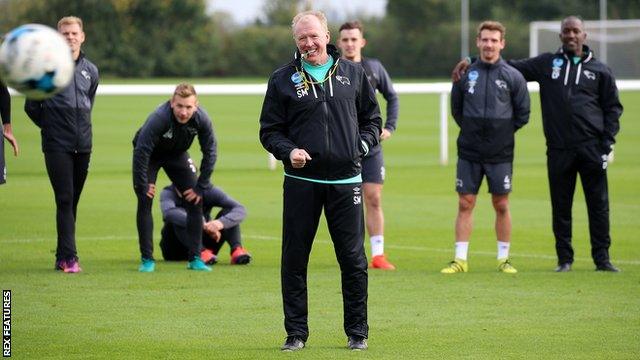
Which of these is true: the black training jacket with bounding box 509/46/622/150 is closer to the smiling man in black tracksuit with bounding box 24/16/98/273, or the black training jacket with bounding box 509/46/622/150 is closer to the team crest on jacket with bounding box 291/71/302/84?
the smiling man in black tracksuit with bounding box 24/16/98/273

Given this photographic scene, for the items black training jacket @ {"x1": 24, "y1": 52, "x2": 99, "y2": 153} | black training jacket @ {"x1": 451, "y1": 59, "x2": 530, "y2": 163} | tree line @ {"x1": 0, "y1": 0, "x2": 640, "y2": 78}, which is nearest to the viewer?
black training jacket @ {"x1": 24, "y1": 52, "x2": 99, "y2": 153}

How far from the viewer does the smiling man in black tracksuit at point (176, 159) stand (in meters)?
12.1

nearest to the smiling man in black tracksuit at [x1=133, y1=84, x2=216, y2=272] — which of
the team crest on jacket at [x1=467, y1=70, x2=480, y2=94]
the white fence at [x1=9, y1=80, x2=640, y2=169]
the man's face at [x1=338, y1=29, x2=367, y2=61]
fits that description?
the man's face at [x1=338, y1=29, x2=367, y2=61]

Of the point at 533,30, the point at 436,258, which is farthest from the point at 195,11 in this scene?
the point at 436,258

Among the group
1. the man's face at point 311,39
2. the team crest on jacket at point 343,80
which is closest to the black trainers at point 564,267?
the team crest on jacket at point 343,80

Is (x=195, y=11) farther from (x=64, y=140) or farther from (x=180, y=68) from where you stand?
(x=64, y=140)

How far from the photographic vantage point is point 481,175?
12.5 meters

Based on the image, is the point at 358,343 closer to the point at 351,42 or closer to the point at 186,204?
the point at 186,204

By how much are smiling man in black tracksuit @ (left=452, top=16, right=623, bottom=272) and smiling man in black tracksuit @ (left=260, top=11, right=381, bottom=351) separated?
4014 mm

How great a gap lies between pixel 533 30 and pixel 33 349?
29361mm

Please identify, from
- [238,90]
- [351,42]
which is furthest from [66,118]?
[238,90]

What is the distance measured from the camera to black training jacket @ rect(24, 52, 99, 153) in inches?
477

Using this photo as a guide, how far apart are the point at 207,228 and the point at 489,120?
290 centimetres

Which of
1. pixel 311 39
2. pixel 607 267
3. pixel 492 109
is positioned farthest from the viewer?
pixel 607 267
